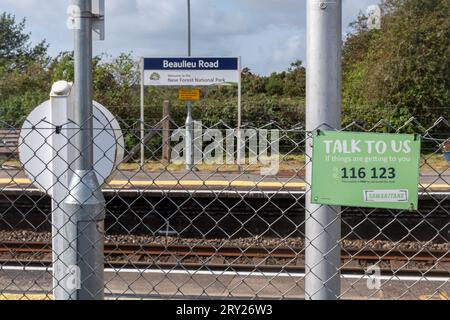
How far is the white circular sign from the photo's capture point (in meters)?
2.64

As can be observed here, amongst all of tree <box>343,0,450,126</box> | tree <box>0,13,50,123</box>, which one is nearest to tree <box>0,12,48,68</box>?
tree <box>0,13,50,123</box>

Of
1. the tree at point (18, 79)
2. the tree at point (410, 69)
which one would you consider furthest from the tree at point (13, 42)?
the tree at point (410, 69)

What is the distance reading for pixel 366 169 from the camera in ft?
7.26

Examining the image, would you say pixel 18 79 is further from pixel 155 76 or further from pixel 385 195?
pixel 385 195

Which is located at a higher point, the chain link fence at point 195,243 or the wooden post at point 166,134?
the wooden post at point 166,134

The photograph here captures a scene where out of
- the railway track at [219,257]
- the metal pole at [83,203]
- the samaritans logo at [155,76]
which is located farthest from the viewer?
the samaritans logo at [155,76]

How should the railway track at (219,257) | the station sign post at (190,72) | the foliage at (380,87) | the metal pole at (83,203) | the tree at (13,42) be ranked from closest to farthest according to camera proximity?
the metal pole at (83,203) → the railway track at (219,257) → the station sign post at (190,72) → the foliage at (380,87) → the tree at (13,42)

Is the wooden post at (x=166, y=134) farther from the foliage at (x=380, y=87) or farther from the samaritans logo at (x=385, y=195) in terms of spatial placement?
the foliage at (x=380, y=87)

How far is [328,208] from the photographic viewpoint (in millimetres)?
2268

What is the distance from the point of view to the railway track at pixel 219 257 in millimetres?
8094

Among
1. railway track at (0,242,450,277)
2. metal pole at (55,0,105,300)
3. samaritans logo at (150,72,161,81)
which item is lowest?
railway track at (0,242,450,277)

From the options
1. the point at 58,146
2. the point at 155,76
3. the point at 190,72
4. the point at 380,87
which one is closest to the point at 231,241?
the point at 58,146

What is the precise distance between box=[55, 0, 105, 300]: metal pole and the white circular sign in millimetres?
71

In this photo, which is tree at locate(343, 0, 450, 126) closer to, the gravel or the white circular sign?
the gravel
